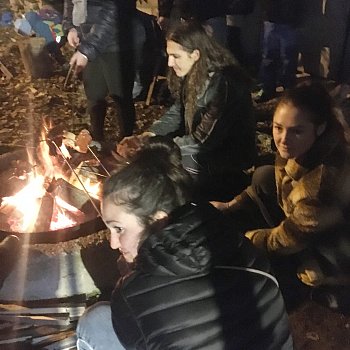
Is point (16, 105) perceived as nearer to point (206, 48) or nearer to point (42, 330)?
point (206, 48)

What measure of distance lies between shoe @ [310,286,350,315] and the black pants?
2265 millimetres

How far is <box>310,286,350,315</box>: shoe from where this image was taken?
303 centimetres

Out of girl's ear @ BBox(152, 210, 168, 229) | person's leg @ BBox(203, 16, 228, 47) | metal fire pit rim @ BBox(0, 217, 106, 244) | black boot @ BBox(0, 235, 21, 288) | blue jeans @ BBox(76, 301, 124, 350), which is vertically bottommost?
black boot @ BBox(0, 235, 21, 288)

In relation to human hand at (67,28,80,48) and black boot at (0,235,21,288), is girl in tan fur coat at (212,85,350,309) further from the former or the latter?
human hand at (67,28,80,48)

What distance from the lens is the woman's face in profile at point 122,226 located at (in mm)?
2010

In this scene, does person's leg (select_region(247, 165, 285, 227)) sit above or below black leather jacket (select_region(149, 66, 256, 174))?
below

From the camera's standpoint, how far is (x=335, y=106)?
278 cm

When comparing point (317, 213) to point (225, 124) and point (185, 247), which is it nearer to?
point (225, 124)

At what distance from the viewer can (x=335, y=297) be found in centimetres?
304

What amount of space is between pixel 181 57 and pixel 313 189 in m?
1.21

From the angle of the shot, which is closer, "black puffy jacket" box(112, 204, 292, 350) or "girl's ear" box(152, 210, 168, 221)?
"black puffy jacket" box(112, 204, 292, 350)

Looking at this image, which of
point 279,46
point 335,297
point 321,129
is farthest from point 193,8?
point 335,297

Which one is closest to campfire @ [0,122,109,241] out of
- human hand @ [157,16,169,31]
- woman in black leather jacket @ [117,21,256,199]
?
woman in black leather jacket @ [117,21,256,199]

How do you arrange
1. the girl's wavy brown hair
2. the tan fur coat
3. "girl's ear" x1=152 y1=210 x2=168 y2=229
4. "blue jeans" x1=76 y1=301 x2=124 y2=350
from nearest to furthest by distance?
"girl's ear" x1=152 y1=210 x2=168 y2=229 → "blue jeans" x1=76 y1=301 x2=124 y2=350 → the tan fur coat → the girl's wavy brown hair
